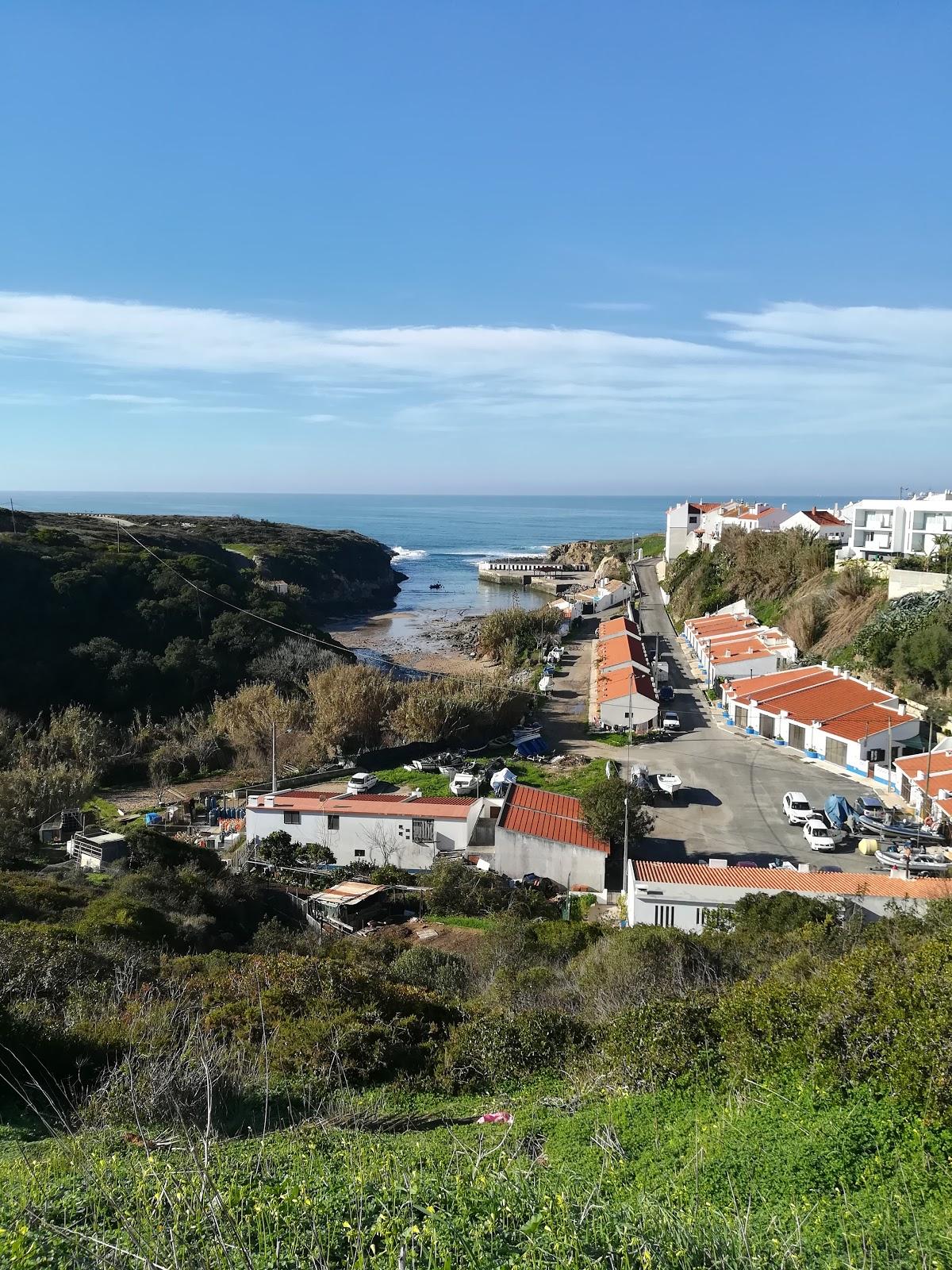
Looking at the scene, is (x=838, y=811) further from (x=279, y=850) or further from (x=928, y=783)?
(x=279, y=850)

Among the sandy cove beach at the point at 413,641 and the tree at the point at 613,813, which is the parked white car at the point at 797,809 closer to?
the tree at the point at 613,813

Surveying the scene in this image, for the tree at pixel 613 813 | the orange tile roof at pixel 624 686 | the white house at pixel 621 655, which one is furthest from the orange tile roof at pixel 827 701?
the tree at pixel 613 813

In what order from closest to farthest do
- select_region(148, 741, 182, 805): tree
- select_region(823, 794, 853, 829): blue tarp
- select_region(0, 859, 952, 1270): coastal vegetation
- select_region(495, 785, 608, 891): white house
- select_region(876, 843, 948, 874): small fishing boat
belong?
1. select_region(0, 859, 952, 1270): coastal vegetation
2. select_region(876, 843, 948, 874): small fishing boat
3. select_region(495, 785, 608, 891): white house
4. select_region(823, 794, 853, 829): blue tarp
5. select_region(148, 741, 182, 805): tree

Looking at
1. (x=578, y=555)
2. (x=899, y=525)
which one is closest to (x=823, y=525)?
(x=899, y=525)

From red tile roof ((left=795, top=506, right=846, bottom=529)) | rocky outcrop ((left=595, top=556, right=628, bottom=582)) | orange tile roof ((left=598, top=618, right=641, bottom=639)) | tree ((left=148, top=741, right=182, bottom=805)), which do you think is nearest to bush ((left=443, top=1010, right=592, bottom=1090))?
tree ((left=148, top=741, right=182, bottom=805))

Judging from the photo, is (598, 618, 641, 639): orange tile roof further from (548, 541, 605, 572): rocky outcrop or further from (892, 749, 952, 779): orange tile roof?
(548, 541, 605, 572): rocky outcrop

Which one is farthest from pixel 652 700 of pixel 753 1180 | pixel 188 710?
pixel 753 1180

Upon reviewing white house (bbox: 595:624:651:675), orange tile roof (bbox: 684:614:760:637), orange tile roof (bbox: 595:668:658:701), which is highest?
orange tile roof (bbox: 684:614:760:637)
